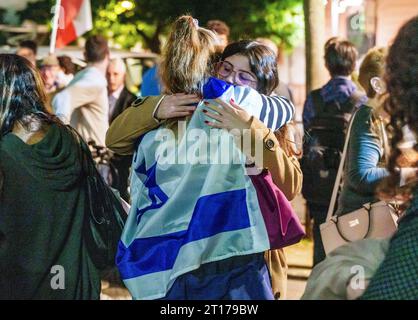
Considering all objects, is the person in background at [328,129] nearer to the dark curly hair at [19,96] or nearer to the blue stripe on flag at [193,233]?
the dark curly hair at [19,96]

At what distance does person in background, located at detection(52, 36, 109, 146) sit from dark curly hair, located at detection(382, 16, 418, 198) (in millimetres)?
5058

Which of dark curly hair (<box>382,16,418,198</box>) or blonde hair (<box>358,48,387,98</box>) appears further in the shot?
blonde hair (<box>358,48,387,98</box>)

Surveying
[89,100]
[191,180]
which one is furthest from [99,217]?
[89,100]

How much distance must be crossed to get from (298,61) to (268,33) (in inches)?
304

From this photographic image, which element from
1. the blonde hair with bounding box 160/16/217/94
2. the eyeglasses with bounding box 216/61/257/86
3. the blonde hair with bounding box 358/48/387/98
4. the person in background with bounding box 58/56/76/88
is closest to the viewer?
Result: the blonde hair with bounding box 160/16/217/94

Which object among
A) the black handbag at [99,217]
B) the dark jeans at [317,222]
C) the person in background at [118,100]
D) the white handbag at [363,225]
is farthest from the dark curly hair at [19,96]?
the person in background at [118,100]

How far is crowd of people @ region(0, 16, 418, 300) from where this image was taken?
109 inches

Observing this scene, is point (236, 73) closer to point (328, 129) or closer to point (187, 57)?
point (187, 57)

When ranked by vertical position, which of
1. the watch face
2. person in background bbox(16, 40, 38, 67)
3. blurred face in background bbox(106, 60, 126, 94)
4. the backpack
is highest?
the watch face

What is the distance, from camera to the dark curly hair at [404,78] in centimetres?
253

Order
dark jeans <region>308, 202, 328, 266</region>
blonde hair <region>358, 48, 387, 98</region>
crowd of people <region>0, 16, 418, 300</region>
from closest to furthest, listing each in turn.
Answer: crowd of people <region>0, 16, 418, 300</region>, blonde hair <region>358, 48, 387, 98</region>, dark jeans <region>308, 202, 328, 266</region>

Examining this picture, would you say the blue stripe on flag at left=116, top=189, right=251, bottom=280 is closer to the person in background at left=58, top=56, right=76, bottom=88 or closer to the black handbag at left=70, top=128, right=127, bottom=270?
the black handbag at left=70, top=128, right=127, bottom=270

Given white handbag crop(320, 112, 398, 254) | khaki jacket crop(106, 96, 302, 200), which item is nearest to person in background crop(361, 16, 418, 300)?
white handbag crop(320, 112, 398, 254)
